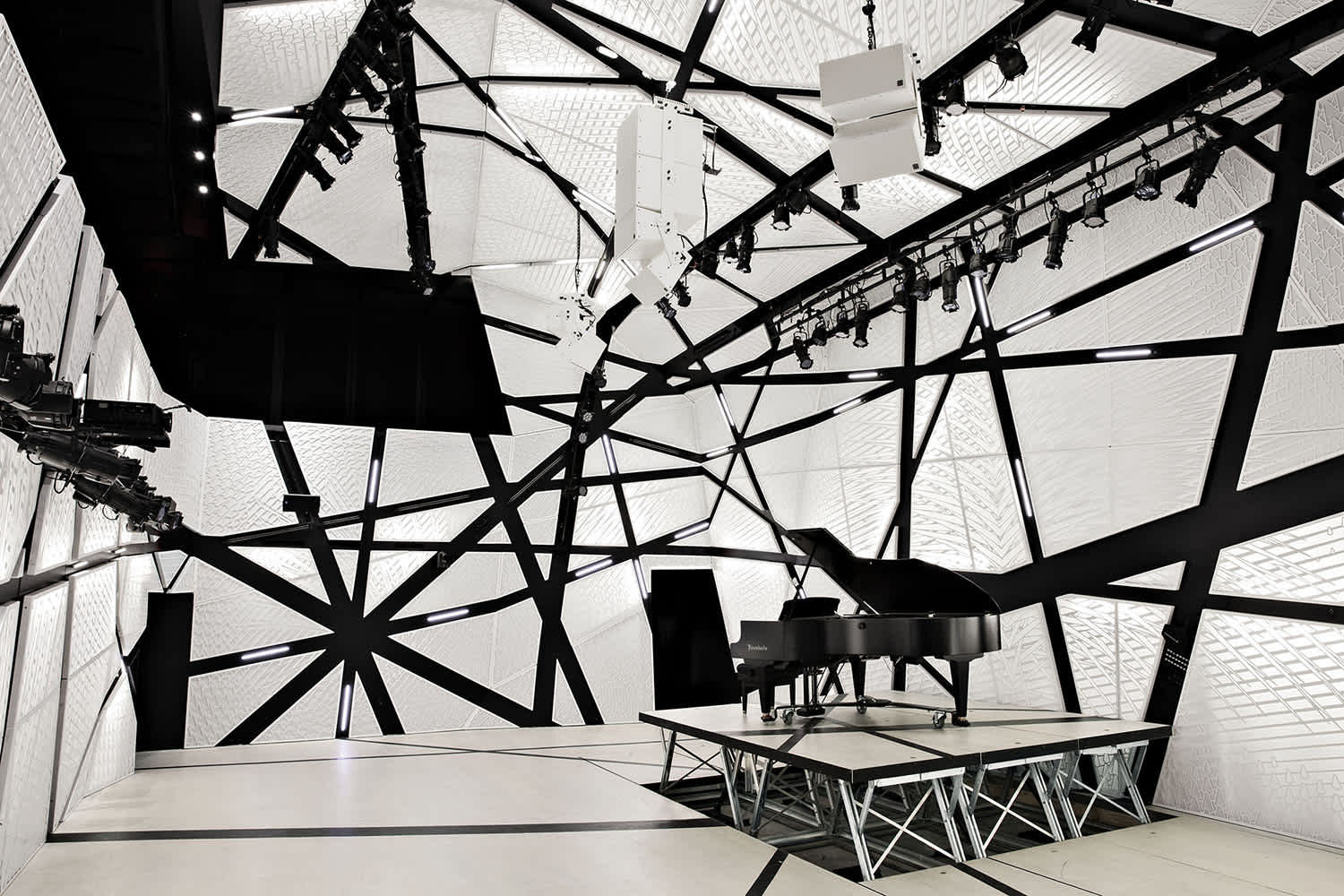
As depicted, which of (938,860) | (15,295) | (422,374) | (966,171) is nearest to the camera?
(15,295)

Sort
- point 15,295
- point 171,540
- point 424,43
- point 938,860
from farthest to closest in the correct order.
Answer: point 171,540 → point 424,43 → point 938,860 → point 15,295

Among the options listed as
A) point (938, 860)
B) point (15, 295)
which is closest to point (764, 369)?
point (938, 860)

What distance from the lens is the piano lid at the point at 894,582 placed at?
6.38 m

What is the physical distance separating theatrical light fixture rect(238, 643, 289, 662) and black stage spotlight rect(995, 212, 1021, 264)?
8.46 m

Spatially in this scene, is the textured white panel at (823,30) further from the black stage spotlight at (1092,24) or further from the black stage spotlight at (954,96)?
the black stage spotlight at (1092,24)

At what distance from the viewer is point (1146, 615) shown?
6508 mm

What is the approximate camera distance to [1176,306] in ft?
21.5

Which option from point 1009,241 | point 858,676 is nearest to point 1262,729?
point 858,676

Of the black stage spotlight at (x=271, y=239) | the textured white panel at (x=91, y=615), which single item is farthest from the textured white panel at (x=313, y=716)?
the black stage spotlight at (x=271, y=239)

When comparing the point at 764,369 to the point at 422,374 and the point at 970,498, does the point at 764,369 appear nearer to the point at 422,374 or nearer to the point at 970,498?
the point at 970,498

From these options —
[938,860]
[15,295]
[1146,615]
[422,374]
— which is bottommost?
[938,860]

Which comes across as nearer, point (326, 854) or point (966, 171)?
point (326, 854)

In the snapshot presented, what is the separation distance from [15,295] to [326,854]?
3.34 m

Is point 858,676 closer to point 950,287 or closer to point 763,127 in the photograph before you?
point 950,287
